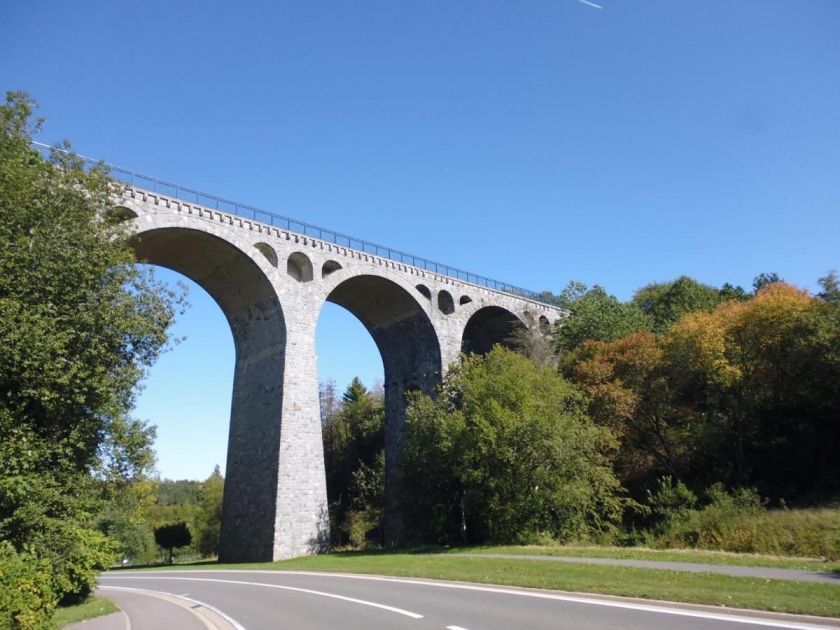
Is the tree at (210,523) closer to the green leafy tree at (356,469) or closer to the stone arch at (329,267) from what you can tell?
the green leafy tree at (356,469)

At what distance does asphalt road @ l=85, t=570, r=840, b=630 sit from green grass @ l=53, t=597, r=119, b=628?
473mm

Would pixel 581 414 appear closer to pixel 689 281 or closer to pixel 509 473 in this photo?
pixel 509 473

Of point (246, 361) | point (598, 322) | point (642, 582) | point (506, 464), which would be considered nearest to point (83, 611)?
point (642, 582)

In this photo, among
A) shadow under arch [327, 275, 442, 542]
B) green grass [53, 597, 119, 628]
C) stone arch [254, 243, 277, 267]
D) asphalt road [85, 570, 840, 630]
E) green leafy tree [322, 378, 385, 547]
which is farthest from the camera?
green leafy tree [322, 378, 385, 547]

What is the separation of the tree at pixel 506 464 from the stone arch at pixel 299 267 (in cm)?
916

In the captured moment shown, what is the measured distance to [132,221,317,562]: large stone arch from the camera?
26.0 m

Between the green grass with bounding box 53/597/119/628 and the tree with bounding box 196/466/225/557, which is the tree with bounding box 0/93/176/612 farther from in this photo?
the tree with bounding box 196/466/225/557

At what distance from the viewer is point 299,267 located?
3120 centimetres

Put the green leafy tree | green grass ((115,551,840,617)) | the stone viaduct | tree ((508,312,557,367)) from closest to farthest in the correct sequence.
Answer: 1. green grass ((115,551,840,617))
2. the stone viaduct
3. tree ((508,312,557,367))
4. the green leafy tree

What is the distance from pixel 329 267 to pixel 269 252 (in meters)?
4.07

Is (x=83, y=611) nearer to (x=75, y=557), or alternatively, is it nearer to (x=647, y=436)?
(x=75, y=557)

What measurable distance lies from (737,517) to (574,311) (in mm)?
22899

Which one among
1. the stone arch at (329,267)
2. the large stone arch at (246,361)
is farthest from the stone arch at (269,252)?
the stone arch at (329,267)

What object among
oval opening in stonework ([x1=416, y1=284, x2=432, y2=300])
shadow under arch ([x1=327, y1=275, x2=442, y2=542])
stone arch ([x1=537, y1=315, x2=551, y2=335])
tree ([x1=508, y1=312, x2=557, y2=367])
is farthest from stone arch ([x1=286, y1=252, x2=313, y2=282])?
stone arch ([x1=537, y1=315, x2=551, y2=335])
